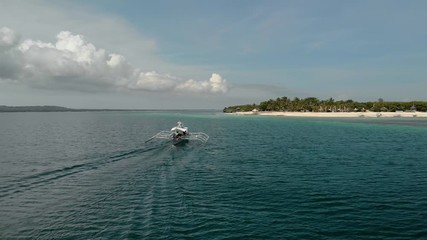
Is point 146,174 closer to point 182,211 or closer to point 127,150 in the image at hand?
point 182,211

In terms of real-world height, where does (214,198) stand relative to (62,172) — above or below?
below

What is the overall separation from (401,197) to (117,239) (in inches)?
911

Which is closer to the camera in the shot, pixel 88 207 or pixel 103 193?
pixel 88 207

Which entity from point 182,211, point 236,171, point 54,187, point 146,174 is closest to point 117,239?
point 182,211

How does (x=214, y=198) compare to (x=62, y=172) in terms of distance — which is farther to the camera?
(x=62, y=172)

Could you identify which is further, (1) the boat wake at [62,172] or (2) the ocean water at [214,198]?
(1) the boat wake at [62,172]

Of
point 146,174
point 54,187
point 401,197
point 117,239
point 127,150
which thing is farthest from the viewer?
point 127,150

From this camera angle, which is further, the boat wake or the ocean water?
the boat wake

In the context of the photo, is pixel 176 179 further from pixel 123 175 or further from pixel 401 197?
pixel 401 197

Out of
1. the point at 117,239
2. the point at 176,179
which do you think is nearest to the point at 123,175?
the point at 176,179

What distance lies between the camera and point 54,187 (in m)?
31.3

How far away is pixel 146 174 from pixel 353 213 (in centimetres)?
2239

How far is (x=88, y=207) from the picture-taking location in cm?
2512

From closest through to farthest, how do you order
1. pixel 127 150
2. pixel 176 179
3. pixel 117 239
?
pixel 117 239, pixel 176 179, pixel 127 150
